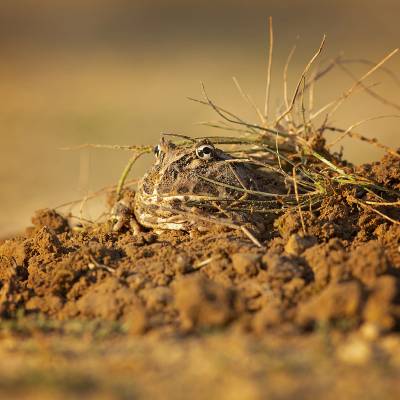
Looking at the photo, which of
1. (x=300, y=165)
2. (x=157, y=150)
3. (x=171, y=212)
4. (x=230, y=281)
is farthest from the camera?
(x=300, y=165)

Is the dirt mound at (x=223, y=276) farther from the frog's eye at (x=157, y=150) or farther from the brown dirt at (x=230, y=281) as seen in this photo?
the frog's eye at (x=157, y=150)

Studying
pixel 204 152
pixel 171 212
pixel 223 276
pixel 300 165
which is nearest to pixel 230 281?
pixel 223 276

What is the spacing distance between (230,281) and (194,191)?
138 cm

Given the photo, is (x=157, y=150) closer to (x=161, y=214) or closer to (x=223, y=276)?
(x=161, y=214)

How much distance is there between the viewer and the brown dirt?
12.5ft

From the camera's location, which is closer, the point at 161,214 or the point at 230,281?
the point at 230,281

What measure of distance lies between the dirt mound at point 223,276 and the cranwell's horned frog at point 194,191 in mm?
163

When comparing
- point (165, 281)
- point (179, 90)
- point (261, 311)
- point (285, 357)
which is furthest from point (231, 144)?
point (179, 90)

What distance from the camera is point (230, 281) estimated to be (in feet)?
14.9

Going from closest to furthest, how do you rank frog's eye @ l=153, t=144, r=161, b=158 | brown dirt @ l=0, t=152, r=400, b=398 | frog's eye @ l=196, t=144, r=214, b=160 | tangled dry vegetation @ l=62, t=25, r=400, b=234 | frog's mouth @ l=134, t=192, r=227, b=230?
brown dirt @ l=0, t=152, r=400, b=398 < frog's mouth @ l=134, t=192, r=227, b=230 < tangled dry vegetation @ l=62, t=25, r=400, b=234 < frog's eye @ l=196, t=144, r=214, b=160 < frog's eye @ l=153, t=144, r=161, b=158

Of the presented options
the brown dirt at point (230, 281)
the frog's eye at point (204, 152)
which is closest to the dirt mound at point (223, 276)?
the brown dirt at point (230, 281)

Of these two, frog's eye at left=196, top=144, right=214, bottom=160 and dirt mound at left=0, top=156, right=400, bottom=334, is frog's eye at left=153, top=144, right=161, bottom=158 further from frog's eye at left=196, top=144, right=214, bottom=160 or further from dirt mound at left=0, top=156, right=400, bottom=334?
dirt mound at left=0, top=156, right=400, bottom=334

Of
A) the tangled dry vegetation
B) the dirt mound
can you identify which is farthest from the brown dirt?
the tangled dry vegetation

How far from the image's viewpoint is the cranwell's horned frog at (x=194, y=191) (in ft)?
18.5
